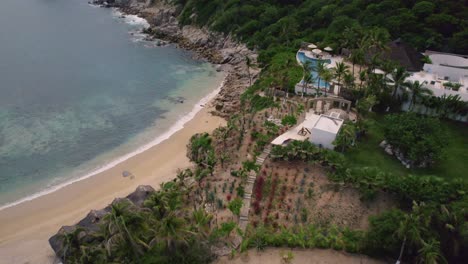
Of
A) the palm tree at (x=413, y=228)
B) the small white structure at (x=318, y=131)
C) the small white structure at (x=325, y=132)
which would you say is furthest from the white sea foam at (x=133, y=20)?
the palm tree at (x=413, y=228)

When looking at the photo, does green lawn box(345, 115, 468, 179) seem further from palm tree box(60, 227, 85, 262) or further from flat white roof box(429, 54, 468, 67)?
palm tree box(60, 227, 85, 262)

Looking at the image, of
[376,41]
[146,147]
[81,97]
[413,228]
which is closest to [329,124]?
[413,228]

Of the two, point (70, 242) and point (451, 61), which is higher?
point (451, 61)

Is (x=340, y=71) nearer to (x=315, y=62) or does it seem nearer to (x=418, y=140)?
(x=315, y=62)

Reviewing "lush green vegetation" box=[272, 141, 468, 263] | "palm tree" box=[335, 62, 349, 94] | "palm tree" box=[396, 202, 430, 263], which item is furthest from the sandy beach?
"palm tree" box=[396, 202, 430, 263]

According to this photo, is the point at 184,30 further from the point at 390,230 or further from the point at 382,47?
the point at 390,230

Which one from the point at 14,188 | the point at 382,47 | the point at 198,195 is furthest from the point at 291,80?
the point at 14,188

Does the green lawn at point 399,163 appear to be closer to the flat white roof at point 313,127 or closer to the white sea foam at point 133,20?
the flat white roof at point 313,127
